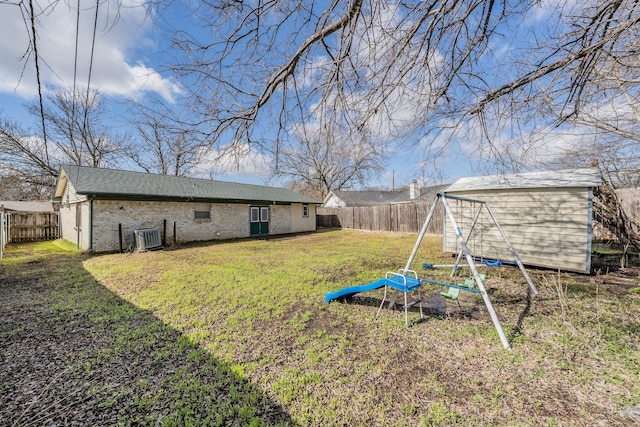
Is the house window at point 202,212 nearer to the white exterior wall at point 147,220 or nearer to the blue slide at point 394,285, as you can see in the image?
the white exterior wall at point 147,220

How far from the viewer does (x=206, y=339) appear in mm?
3328

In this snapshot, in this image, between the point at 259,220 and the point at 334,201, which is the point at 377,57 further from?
the point at 334,201

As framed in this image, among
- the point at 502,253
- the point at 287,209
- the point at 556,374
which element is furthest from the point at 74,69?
the point at 287,209

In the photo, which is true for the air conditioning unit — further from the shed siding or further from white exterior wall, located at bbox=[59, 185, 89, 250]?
the shed siding

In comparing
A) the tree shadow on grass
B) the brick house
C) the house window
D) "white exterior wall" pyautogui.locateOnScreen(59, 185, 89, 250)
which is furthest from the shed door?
the tree shadow on grass

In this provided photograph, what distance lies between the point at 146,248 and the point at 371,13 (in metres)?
11.2

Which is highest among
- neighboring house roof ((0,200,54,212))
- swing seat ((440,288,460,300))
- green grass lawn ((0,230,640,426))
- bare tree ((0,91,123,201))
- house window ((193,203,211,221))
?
bare tree ((0,91,123,201))

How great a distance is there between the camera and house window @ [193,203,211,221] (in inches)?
506

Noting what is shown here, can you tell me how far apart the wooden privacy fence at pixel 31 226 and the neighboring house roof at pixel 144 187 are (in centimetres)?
139

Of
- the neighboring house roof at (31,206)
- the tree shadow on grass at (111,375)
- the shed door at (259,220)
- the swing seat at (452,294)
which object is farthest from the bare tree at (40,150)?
the swing seat at (452,294)

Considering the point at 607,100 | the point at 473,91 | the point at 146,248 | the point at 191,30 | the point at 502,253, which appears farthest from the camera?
the point at 146,248

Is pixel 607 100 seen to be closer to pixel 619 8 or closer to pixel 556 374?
pixel 619 8

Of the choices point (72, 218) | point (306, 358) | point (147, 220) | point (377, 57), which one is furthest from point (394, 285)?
point (72, 218)

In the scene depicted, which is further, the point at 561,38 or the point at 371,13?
the point at 561,38
